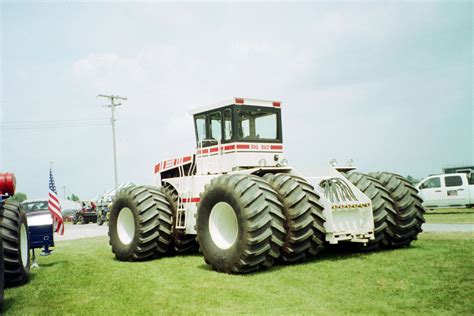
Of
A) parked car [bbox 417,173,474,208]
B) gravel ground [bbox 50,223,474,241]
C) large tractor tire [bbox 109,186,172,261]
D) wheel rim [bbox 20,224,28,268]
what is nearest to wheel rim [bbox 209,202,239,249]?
large tractor tire [bbox 109,186,172,261]

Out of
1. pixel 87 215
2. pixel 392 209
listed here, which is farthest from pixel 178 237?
pixel 87 215

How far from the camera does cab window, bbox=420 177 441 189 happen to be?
23761 millimetres

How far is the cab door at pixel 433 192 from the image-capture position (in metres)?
23.5

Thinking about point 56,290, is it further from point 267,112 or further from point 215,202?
point 267,112

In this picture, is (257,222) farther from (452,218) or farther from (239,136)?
(452,218)

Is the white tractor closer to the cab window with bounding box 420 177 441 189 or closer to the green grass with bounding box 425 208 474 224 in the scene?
the green grass with bounding box 425 208 474 224

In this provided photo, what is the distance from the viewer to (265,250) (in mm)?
7387

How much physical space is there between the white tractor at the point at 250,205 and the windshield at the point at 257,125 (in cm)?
2

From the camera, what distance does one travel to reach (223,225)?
846 centimetres

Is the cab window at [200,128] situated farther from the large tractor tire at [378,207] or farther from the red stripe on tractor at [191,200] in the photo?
the large tractor tire at [378,207]

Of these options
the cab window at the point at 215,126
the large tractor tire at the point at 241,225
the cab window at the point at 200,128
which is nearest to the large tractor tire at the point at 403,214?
the large tractor tire at the point at 241,225

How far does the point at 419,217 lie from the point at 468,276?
302cm

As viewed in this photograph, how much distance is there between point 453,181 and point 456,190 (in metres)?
0.48

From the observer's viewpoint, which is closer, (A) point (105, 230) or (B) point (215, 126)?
(B) point (215, 126)
